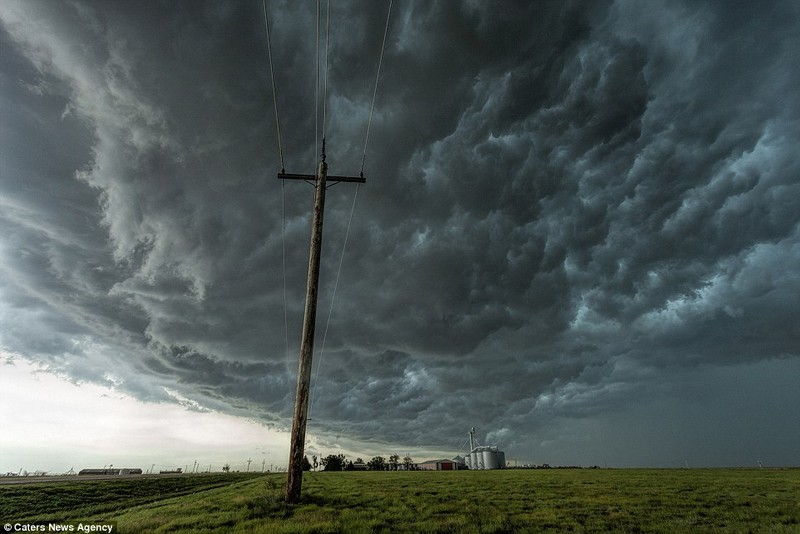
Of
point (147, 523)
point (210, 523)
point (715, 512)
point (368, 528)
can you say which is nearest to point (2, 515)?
point (147, 523)

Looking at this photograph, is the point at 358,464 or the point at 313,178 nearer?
the point at 313,178

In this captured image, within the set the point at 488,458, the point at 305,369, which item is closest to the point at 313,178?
the point at 305,369

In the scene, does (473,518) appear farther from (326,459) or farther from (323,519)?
(326,459)

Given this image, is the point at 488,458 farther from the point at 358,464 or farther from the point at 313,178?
the point at 313,178

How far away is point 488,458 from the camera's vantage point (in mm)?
148250

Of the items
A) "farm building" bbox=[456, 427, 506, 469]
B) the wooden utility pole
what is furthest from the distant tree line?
the wooden utility pole

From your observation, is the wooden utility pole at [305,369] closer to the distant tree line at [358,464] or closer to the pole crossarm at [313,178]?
the pole crossarm at [313,178]

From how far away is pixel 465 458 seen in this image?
7023 inches

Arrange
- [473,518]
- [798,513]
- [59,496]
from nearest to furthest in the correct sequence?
[473,518] → [798,513] → [59,496]

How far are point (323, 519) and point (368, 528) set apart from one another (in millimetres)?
1724

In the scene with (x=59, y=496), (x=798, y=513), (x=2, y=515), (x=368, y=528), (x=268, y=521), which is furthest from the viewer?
(x=59, y=496)

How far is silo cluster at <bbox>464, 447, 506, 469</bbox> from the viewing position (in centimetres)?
14712

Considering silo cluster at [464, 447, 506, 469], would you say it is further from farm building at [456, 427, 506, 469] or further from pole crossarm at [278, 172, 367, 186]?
pole crossarm at [278, 172, 367, 186]

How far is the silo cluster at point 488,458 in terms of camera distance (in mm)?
147125
